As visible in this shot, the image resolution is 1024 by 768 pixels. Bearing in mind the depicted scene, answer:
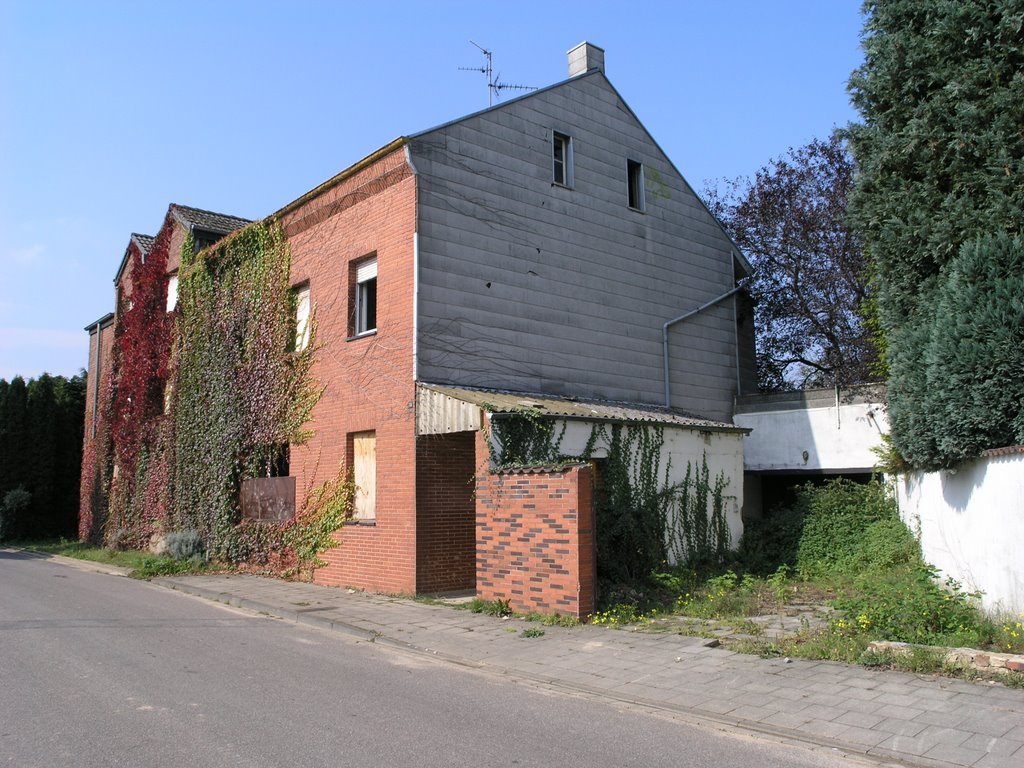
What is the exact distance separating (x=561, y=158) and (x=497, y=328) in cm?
455

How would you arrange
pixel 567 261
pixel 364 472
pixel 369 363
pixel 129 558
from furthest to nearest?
pixel 129 558
pixel 567 261
pixel 364 472
pixel 369 363

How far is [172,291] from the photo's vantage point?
22.7 metres

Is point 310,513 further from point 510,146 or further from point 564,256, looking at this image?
point 510,146

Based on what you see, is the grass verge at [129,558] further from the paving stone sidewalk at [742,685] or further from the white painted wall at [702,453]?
the white painted wall at [702,453]

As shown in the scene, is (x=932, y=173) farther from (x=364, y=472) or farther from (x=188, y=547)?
(x=188, y=547)

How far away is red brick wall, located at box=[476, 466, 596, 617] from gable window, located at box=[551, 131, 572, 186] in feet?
25.0

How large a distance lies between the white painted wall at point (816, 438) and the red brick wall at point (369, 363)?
8.56 m

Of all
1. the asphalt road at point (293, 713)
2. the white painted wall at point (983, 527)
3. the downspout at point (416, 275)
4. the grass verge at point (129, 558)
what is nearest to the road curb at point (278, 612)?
the asphalt road at point (293, 713)

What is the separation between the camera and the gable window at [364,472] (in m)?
14.4

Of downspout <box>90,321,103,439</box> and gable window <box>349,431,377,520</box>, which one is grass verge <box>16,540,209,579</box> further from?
gable window <box>349,431,377,520</box>

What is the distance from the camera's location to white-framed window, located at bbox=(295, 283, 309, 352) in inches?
655

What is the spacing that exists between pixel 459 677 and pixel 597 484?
5.81 m

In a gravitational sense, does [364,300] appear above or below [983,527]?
above

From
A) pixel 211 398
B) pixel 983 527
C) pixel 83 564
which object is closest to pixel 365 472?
pixel 211 398
